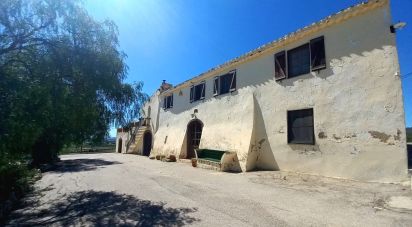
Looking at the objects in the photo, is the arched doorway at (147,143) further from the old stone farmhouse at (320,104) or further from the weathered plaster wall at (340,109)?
the weathered plaster wall at (340,109)

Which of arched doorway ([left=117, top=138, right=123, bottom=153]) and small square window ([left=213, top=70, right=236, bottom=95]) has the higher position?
small square window ([left=213, top=70, right=236, bottom=95])

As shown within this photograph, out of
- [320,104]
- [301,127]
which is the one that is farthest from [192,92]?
[320,104]

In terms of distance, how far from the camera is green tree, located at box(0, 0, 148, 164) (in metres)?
4.80

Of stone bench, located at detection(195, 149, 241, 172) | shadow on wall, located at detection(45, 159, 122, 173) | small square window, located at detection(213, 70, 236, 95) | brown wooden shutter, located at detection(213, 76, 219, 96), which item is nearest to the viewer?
stone bench, located at detection(195, 149, 241, 172)

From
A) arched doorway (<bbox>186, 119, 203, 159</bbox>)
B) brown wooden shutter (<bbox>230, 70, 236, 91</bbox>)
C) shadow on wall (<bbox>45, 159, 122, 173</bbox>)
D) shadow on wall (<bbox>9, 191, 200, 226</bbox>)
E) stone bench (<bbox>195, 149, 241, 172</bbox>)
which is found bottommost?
shadow on wall (<bbox>9, 191, 200, 226</bbox>)

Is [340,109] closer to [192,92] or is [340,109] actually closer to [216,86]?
[216,86]

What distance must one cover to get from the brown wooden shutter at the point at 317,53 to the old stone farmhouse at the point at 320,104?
36 millimetres

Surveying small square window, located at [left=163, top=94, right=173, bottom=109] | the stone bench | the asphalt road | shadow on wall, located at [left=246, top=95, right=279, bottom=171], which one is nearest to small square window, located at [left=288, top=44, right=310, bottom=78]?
shadow on wall, located at [left=246, top=95, right=279, bottom=171]

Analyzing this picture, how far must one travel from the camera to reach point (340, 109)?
9023mm

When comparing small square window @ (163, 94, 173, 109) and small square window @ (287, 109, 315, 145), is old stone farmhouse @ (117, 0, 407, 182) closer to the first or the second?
small square window @ (287, 109, 315, 145)

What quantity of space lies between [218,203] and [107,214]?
2551 millimetres

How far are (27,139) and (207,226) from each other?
3726 mm

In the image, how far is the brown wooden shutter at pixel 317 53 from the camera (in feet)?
32.1

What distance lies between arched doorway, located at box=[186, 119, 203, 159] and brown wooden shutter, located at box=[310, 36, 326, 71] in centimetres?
911
